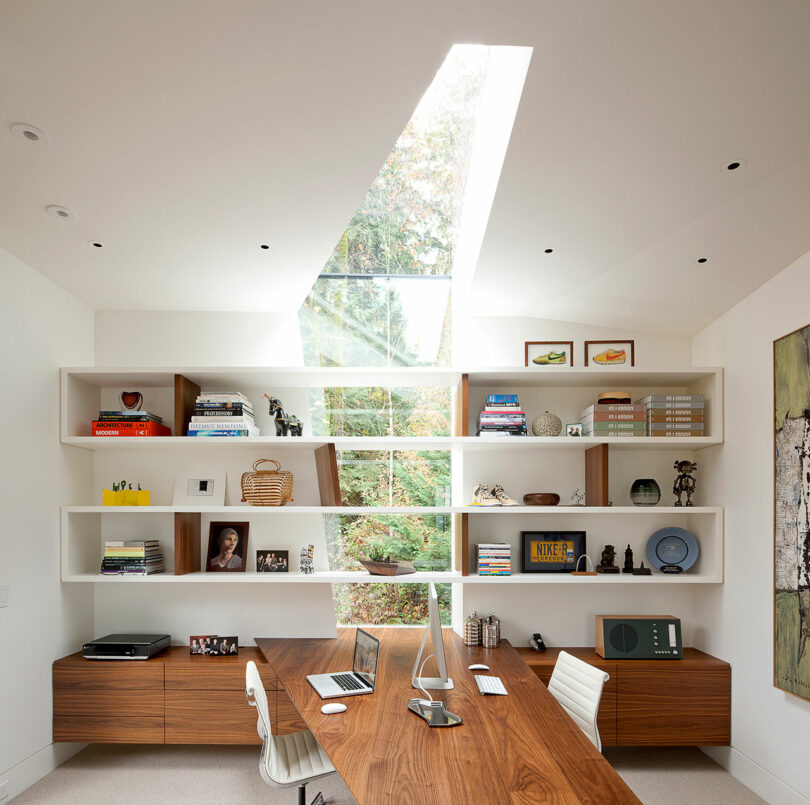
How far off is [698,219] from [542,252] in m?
0.73

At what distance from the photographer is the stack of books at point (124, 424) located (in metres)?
4.12

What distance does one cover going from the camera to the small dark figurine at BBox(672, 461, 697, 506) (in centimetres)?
428

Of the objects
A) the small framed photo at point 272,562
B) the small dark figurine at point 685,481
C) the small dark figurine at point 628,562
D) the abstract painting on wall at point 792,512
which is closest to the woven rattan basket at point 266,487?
the small framed photo at point 272,562

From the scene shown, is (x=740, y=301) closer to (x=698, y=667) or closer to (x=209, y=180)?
(x=698, y=667)

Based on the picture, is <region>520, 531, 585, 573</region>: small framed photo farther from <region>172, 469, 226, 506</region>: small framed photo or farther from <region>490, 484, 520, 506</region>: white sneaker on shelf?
<region>172, 469, 226, 506</region>: small framed photo

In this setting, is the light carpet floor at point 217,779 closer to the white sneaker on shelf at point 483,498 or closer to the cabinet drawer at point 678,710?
the cabinet drawer at point 678,710

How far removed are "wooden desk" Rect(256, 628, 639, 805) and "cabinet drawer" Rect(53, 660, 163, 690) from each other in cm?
87

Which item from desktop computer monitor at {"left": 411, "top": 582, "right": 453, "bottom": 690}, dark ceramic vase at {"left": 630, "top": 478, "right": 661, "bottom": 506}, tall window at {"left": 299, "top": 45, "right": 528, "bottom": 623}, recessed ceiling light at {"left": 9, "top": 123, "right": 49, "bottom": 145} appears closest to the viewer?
recessed ceiling light at {"left": 9, "top": 123, "right": 49, "bottom": 145}

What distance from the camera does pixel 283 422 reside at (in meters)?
4.20

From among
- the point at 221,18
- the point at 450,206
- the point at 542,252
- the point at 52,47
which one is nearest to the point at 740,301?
the point at 542,252

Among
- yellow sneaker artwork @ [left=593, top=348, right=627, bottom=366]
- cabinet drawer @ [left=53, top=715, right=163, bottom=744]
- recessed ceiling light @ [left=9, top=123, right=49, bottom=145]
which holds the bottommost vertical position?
cabinet drawer @ [left=53, top=715, right=163, bottom=744]

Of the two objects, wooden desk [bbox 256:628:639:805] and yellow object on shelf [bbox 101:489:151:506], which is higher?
yellow object on shelf [bbox 101:489:151:506]

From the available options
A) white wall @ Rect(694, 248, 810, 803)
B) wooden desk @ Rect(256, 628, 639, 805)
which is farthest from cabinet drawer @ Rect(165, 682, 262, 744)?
white wall @ Rect(694, 248, 810, 803)

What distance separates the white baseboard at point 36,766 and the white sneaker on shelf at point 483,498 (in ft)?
8.59
